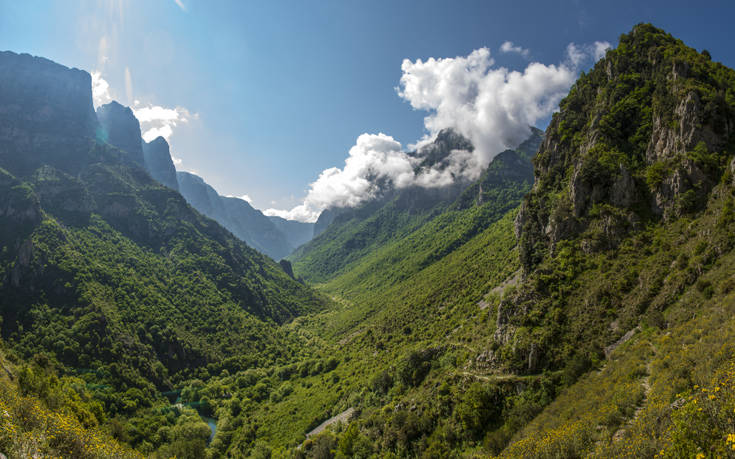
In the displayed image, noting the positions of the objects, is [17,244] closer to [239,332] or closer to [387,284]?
[239,332]

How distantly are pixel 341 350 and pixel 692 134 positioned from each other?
116734 millimetres

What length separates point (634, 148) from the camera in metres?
49.4

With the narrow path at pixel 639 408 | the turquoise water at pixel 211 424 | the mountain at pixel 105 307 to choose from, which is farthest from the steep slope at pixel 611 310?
the mountain at pixel 105 307

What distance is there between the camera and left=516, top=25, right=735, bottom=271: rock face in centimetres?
3966

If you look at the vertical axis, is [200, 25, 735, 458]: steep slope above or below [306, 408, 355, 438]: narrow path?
above

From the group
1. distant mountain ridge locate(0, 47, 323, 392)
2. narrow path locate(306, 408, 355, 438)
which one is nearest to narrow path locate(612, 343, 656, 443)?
narrow path locate(306, 408, 355, 438)

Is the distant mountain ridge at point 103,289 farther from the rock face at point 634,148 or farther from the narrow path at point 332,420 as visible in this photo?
the rock face at point 634,148

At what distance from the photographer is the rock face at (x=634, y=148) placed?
130ft

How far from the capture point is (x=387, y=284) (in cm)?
19912

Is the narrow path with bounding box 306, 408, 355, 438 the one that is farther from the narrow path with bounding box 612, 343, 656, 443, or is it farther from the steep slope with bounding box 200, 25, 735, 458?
the narrow path with bounding box 612, 343, 656, 443

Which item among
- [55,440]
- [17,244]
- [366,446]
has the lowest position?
[366,446]

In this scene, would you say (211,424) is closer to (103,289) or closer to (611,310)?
(103,289)

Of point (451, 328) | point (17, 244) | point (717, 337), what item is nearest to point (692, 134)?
point (717, 337)

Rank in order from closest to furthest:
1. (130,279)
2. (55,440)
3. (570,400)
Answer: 1. (55,440)
2. (570,400)
3. (130,279)
